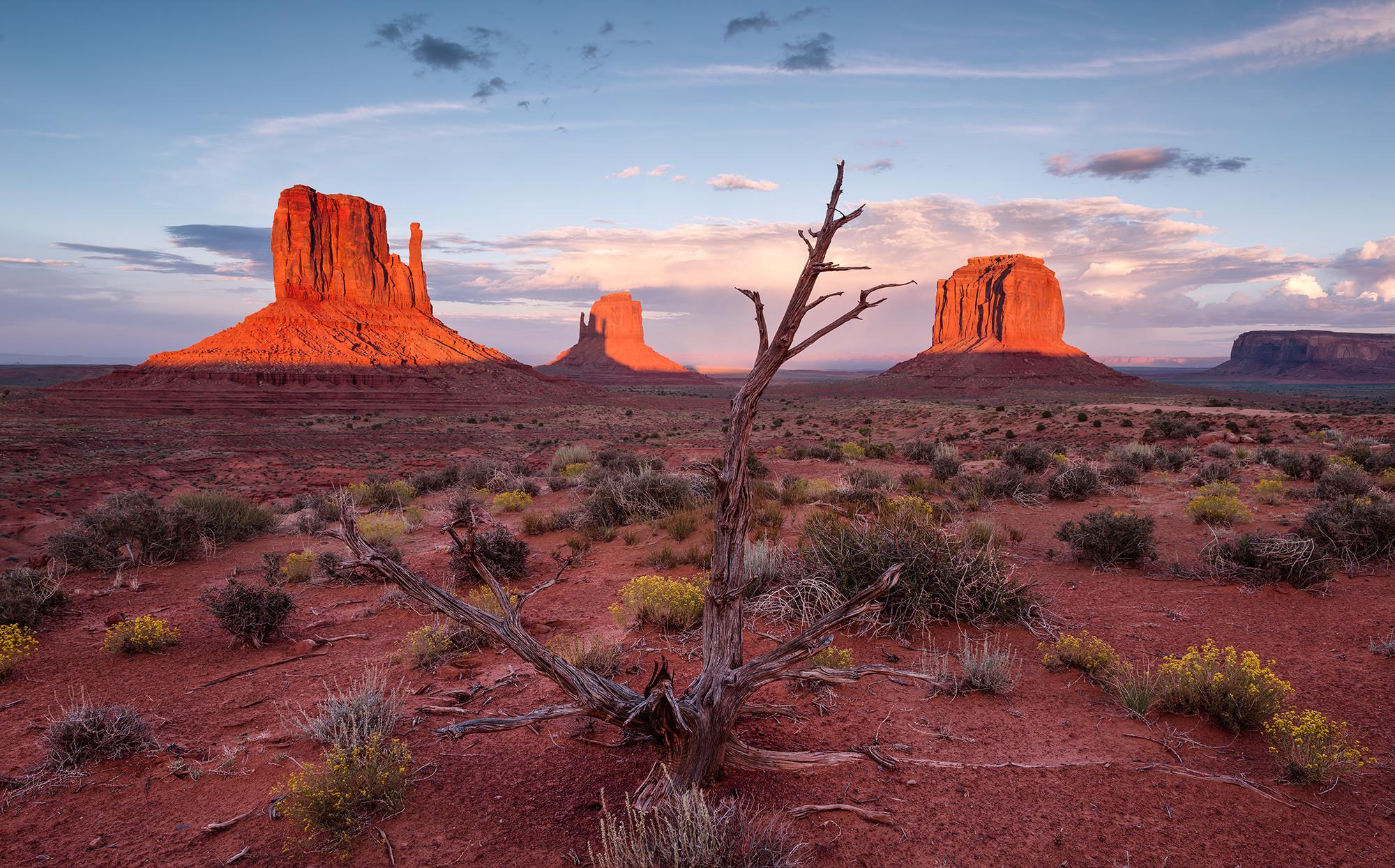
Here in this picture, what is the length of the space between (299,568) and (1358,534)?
12.9 meters

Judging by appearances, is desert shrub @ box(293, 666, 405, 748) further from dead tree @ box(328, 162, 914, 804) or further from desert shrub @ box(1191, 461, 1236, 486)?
desert shrub @ box(1191, 461, 1236, 486)

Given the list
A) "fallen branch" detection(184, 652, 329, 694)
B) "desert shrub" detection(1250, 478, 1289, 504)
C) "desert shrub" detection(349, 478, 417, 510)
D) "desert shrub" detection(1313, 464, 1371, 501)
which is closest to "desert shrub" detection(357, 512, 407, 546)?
"desert shrub" detection(349, 478, 417, 510)

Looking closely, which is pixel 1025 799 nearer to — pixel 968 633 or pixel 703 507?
pixel 968 633

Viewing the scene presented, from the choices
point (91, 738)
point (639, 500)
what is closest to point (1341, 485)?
point (639, 500)

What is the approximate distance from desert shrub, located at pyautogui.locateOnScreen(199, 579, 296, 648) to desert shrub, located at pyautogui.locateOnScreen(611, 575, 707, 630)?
3.28 metres

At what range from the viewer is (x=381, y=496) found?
14234 millimetres

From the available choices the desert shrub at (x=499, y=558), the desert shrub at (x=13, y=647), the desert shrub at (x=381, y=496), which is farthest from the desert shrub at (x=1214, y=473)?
the desert shrub at (x=13, y=647)

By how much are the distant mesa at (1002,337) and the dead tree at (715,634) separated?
87884 millimetres

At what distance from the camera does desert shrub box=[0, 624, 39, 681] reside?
5.40 m

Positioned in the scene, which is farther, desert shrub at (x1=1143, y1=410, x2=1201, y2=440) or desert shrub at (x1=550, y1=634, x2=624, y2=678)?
desert shrub at (x1=1143, y1=410, x2=1201, y2=440)

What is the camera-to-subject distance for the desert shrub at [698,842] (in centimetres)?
268

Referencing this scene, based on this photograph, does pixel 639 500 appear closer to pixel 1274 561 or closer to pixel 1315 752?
pixel 1274 561

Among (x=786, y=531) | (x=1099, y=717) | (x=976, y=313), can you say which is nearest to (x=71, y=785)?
(x=1099, y=717)

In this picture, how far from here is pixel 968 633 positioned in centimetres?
618
